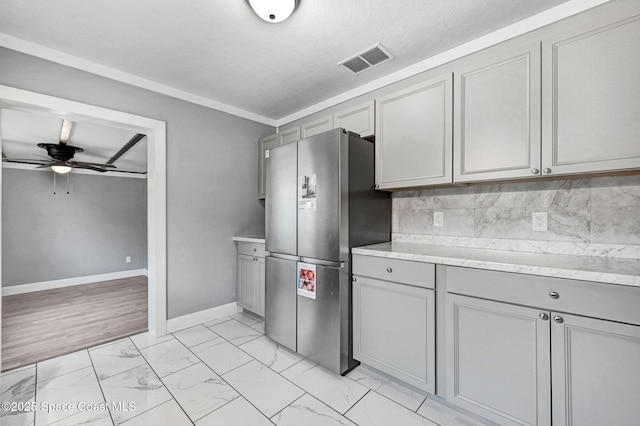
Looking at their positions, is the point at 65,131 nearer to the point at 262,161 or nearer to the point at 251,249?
the point at 262,161

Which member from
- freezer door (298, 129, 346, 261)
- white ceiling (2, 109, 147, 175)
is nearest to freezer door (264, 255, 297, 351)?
freezer door (298, 129, 346, 261)

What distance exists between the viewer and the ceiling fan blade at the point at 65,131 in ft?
10.2

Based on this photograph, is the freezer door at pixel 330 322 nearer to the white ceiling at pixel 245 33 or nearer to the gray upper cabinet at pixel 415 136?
the gray upper cabinet at pixel 415 136

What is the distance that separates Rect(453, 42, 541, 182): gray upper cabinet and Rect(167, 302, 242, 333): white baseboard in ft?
9.15

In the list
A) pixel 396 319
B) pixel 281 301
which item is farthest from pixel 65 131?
pixel 396 319

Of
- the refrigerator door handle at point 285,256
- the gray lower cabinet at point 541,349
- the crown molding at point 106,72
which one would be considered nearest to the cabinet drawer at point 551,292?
the gray lower cabinet at point 541,349

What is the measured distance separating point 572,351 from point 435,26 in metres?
2.06

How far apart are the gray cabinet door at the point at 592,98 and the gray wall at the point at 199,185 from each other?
2.65m

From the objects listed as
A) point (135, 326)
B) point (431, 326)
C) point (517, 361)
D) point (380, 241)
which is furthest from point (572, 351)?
point (135, 326)

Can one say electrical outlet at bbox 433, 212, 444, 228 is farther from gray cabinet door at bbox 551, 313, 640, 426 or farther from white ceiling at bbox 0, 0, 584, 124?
white ceiling at bbox 0, 0, 584, 124

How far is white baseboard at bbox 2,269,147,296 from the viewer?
4.55 m

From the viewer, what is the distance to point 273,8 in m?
1.61

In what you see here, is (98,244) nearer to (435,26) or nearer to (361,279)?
(361,279)

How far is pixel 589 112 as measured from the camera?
1430 mm
